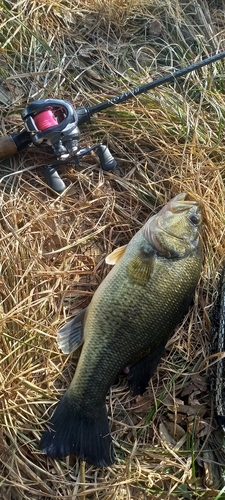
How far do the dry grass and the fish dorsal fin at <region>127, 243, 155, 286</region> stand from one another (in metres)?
0.33

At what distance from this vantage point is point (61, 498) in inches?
105

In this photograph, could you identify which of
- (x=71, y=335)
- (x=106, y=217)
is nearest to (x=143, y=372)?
(x=71, y=335)

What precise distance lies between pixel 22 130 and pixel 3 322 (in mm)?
1228

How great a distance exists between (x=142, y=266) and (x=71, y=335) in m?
0.56

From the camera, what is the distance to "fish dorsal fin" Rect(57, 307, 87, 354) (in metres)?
2.83

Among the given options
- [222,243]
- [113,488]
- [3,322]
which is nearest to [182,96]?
[222,243]

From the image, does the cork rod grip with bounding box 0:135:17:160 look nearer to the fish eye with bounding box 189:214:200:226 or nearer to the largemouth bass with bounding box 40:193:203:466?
the largemouth bass with bounding box 40:193:203:466

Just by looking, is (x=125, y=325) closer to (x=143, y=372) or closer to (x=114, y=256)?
(x=143, y=372)

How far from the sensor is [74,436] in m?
2.63

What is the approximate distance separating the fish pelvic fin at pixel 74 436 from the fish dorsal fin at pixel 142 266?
74 centimetres

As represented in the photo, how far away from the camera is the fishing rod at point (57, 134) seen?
292 cm

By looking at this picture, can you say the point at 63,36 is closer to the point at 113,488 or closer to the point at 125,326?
the point at 125,326

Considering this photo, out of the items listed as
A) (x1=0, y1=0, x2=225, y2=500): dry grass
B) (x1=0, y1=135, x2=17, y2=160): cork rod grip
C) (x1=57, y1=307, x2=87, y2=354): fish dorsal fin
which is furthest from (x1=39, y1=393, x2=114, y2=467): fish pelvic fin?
(x1=0, y1=135, x2=17, y2=160): cork rod grip

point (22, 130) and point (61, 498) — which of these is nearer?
point (61, 498)
